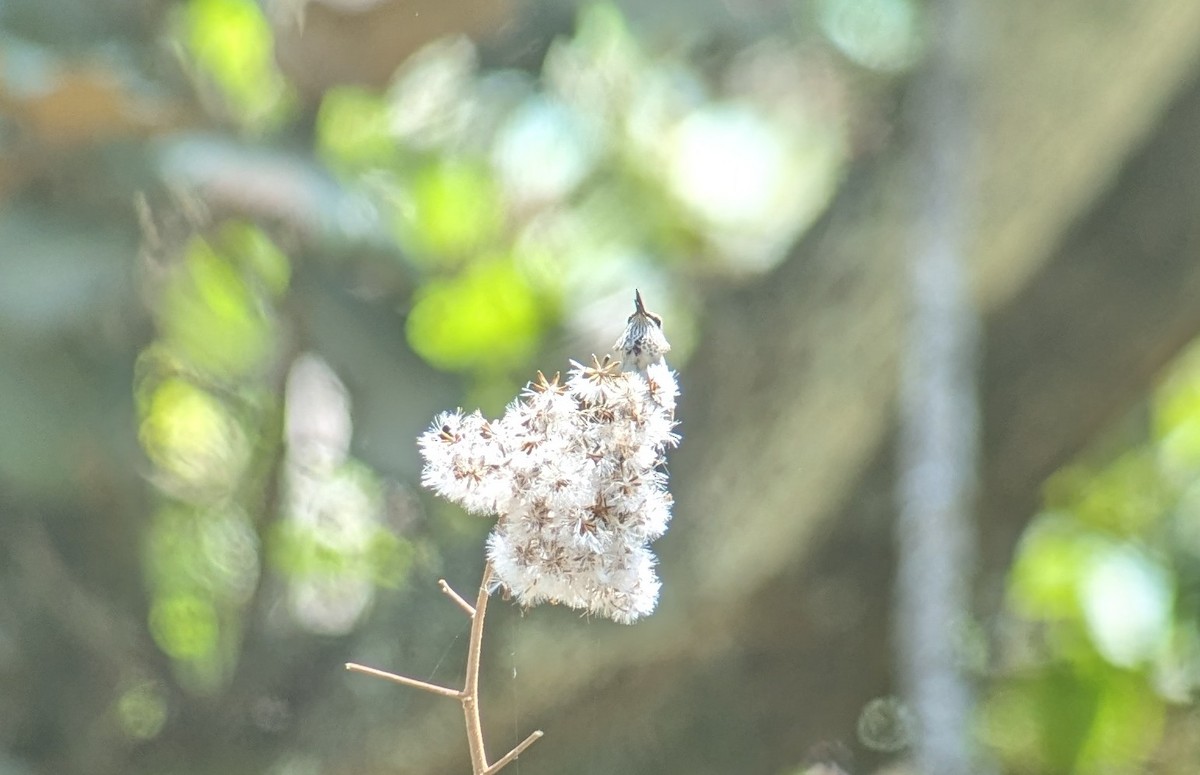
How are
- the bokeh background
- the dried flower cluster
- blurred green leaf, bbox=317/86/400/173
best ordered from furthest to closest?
1. blurred green leaf, bbox=317/86/400/173
2. the bokeh background
3. the dried flower cluster

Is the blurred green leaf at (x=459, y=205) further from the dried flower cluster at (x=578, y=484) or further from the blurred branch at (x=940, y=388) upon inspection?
the dried flower cluster at (x=578, y=484)

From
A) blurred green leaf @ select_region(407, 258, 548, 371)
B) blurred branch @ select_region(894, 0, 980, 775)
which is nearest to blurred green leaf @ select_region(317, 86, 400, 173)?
blurred green leaf @ select_region(407, 258, 548, 371)

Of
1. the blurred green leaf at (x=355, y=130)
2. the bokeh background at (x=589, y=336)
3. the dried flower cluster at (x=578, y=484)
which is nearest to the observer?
the dried flower cluster at (x=578, y=484)

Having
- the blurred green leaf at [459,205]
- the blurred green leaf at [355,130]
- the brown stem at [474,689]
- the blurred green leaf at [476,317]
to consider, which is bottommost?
the brown stem at [474,689]

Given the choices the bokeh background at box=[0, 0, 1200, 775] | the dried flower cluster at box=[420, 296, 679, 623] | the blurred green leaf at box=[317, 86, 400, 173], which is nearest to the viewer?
the dried flower cluster at box=[420, 296, 679, 623]

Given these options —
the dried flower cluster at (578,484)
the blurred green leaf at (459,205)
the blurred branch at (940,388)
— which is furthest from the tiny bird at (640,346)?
the blurred green leaf at (459,205)

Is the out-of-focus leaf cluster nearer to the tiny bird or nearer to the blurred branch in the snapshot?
the blurred branch

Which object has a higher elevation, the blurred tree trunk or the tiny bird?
the blurred tree trunk
